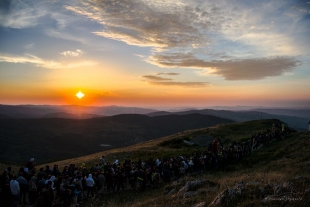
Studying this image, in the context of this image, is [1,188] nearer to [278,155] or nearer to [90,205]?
[90,205]

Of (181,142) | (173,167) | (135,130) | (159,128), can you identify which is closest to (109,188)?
(173,167)

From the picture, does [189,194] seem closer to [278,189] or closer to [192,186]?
[192,186]

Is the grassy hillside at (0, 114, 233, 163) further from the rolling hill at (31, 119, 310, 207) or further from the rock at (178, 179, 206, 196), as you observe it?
the rock at (178, 179, 206, 196)

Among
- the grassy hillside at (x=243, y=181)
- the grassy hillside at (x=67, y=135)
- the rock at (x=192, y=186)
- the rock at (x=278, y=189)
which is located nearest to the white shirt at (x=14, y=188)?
the grassy hillside at (x=243, y=181)

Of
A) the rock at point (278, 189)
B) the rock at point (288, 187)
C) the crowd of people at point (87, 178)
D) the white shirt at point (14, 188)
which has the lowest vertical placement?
the crowd of people at point (87, 178)

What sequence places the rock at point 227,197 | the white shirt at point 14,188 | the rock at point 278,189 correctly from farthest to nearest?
the white shirt at point 14,188 → the rock at point 278,189 → the rock at point 227,197

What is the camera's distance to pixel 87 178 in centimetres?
1645

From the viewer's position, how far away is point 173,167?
22.2m

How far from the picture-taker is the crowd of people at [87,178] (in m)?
12.9

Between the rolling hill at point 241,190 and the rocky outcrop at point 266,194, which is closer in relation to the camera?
the rocky outcrop at point 266,194

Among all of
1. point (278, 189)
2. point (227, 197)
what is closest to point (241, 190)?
point (227, 197)

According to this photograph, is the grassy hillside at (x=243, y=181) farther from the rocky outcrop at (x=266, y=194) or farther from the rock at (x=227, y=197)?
the rock at (x=227, y=197)

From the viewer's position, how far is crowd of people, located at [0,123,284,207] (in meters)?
12.9

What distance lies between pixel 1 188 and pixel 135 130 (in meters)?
157
